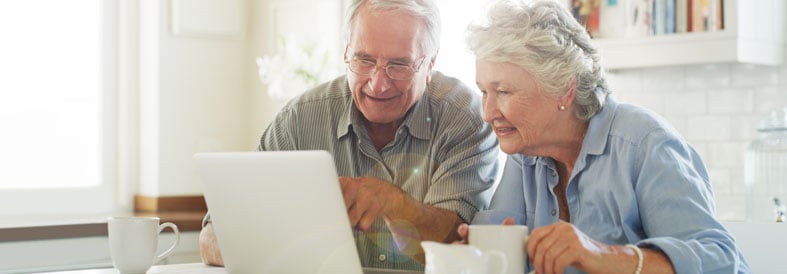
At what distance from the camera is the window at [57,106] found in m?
4.15

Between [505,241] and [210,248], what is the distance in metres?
0.86

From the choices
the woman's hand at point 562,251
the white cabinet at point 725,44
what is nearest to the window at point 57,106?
the white cabinet at point 725,44

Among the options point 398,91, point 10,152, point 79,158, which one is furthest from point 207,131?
point 398,91

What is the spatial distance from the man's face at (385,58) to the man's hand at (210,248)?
47 cm

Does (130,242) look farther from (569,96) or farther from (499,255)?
(569,96)

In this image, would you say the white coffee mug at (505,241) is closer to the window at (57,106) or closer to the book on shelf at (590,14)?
the book on shelf at (590,14)

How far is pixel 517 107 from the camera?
6.55 ft

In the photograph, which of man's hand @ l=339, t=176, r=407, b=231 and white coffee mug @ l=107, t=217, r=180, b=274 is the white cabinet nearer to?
man's hand @ l=339, t=176, r=407, b=231

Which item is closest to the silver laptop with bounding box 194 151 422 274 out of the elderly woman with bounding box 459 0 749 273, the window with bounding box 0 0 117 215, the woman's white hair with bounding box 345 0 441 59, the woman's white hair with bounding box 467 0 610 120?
the elderly woman with bounding box 459 0 749 273

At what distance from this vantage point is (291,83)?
364cm

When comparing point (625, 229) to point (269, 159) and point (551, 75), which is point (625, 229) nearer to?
point (551, 75)

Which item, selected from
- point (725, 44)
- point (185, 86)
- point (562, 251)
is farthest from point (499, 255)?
point (185, 86)

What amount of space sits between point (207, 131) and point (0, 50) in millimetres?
941

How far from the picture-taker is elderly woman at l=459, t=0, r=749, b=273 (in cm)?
177
